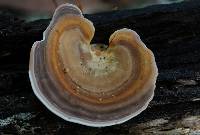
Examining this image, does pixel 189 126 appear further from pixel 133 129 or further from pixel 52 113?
pixel 52 113

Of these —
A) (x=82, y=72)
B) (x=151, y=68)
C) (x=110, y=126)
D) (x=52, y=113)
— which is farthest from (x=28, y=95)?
(x=151, y=68)
